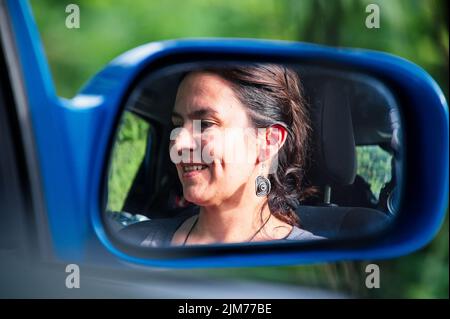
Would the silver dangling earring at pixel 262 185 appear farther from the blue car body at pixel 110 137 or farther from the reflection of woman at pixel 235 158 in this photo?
the blue car body at pixel 110 137

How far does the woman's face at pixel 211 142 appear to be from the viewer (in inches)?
71.8

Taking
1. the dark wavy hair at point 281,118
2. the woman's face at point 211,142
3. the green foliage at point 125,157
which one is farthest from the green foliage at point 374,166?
the green foliage at point 125,157

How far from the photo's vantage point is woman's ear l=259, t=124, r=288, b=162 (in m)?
1.91

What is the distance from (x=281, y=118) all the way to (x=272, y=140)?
0.06 m

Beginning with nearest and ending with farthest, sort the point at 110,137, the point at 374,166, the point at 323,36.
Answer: the point at 110,137 < the point at 374,166 < the point at 323,36

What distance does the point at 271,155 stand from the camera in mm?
1912

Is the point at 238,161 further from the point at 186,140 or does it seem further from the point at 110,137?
the point at 110,137

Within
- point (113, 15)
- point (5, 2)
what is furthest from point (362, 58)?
point (113, 15)

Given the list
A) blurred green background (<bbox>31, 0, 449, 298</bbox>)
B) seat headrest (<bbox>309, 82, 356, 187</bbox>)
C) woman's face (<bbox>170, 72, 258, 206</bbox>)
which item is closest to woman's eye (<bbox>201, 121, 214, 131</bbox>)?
woman's face (<bbox>170, 72, 258, 206</bbox>)

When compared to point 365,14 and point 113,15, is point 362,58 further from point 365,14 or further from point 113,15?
point 113,15

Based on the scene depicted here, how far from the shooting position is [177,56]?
6.10 feet

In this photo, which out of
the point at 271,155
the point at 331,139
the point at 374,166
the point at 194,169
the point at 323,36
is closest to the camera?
the point at 194,169

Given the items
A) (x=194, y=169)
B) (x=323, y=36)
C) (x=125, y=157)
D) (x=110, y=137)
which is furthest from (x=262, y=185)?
(x=323, y=36)

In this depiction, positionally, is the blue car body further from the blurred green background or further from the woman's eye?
the blurred green background
